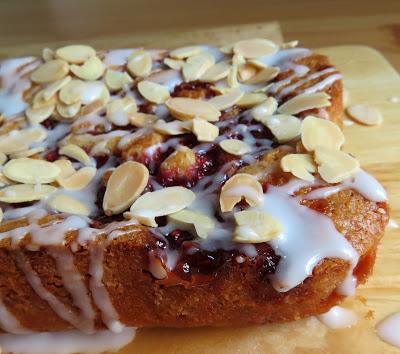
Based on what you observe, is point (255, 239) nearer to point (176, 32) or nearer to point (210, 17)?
point (176, 32)

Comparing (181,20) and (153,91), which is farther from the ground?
(153,91)

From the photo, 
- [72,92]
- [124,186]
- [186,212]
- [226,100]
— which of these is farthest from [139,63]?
[186,212]

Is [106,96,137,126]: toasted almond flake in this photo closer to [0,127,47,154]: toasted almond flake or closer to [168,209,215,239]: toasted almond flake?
[0,127,47,154]: toasted almond flake

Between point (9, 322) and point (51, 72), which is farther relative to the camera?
point (51, 72)

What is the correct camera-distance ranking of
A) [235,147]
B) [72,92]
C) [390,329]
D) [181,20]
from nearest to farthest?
[390,329]
[235,147]
[72,92]
[181,20]

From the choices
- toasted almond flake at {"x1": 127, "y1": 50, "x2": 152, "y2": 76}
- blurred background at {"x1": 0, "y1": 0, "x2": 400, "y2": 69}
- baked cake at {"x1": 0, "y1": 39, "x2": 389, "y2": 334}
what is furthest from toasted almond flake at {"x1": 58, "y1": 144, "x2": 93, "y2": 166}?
blurred background at {"x1": 0, "y1": 0, "x2": 400, "y2": 69}

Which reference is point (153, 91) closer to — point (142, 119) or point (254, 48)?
point (142, 119)
